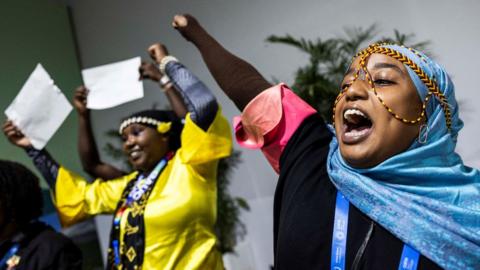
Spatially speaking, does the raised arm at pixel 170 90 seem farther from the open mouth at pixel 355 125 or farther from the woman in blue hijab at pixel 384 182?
the open mouth at pixel 355 125

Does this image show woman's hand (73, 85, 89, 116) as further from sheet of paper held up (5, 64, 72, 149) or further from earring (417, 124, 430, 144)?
earring (417, 124, 430, 144)

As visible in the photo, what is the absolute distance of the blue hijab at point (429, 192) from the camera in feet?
2.64

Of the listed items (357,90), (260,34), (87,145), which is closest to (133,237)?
(87,145)

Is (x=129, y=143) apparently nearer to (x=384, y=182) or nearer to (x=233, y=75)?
(x=233, y=75)

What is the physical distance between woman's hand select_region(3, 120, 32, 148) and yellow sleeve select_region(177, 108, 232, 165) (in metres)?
0.97

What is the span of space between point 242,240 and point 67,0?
2384mm

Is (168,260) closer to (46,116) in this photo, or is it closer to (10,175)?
(10,175)

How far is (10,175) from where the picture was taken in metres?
1.87

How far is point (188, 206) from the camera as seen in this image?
1.78 metres

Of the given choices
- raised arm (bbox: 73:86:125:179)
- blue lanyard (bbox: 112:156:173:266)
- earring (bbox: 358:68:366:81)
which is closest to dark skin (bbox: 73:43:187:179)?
raised arm (bbox: 73:86:125:179)

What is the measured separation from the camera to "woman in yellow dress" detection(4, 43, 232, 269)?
169 centimetres

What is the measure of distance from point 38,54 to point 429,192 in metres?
3.14

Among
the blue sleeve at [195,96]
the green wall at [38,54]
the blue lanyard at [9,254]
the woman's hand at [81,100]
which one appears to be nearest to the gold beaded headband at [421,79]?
the blue sleeve at [195,96]

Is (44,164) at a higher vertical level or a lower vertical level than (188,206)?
lower
